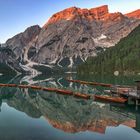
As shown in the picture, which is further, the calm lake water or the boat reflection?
the boat reflection

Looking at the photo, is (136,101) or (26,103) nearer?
(136,101)

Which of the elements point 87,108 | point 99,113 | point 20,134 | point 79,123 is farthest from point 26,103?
point 20,134

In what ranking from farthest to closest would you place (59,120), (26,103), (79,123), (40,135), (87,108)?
(26,103), (87,108), (59,120), (79,123), (40,135)

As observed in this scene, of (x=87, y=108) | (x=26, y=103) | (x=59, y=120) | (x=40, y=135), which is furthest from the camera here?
(x=26, y=103)

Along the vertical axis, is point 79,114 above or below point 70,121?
above

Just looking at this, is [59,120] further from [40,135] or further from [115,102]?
[115,102]

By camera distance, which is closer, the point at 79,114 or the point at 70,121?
the point at 70,121

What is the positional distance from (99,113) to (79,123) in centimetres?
1084

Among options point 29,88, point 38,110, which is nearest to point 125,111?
point 38,110

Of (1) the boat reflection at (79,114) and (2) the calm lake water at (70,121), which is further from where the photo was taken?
(1) the boat reflection at (79,114)

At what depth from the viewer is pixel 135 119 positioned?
6275 centimetres

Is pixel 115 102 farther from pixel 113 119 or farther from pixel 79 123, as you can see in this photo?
pixel 79 123

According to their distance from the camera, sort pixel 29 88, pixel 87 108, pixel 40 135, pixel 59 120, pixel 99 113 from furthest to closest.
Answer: pixel 29 88, pixel 87 108, pixel 99 113, pixel 59 120, pixel 40 135

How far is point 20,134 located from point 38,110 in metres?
29.2
